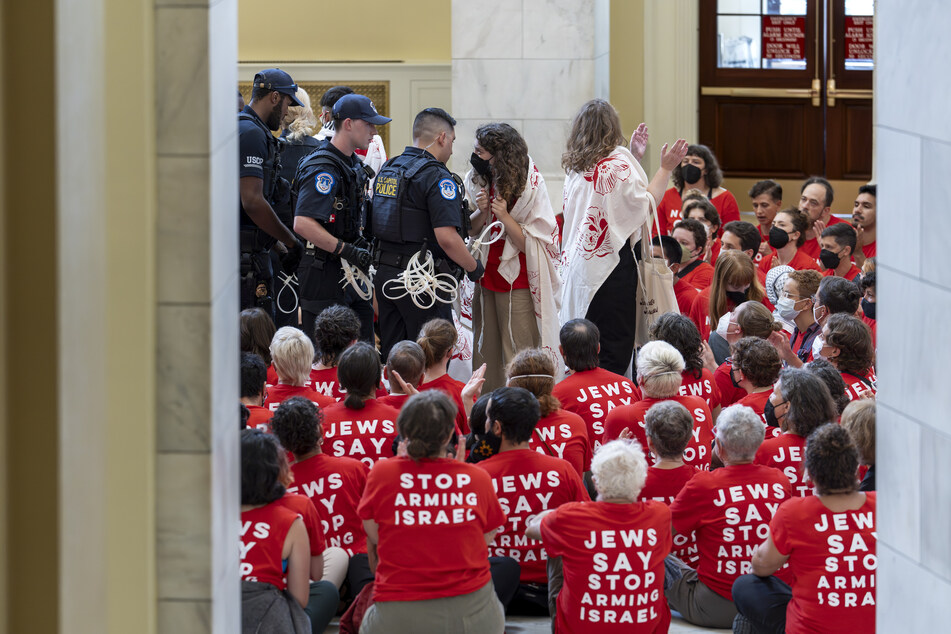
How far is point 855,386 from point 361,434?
1979mm

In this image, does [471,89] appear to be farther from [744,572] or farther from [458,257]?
[744,572]

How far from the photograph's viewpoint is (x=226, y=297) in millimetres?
3078

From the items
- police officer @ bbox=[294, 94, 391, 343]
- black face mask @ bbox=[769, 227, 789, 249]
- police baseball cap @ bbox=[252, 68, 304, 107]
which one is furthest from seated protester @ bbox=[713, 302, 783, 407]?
police baseball cap @ bbox=[252, 68, 304, 107]

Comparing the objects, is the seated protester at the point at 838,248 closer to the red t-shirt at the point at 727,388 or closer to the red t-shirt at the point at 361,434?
the red t-shirt at the point at 727,388

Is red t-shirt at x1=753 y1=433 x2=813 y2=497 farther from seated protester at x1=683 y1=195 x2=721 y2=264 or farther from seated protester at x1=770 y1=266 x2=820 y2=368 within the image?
seated protester at x1=683 y1=195 x2=721 y2=264

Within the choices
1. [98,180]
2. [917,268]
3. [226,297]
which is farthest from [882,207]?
[98,180]

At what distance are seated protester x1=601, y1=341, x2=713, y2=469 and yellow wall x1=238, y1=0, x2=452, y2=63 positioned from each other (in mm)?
8228

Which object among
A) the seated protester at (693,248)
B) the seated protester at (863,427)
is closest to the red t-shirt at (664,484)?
the seated protester at (863,427)

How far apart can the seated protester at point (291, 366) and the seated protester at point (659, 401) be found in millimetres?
1123

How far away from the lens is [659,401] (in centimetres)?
479

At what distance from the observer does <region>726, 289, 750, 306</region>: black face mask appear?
20.9 feet

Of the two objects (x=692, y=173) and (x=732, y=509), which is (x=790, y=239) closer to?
(x=692, y=173)

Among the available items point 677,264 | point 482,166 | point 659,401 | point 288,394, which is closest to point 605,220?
point 482,166

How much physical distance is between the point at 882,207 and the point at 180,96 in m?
1.84
